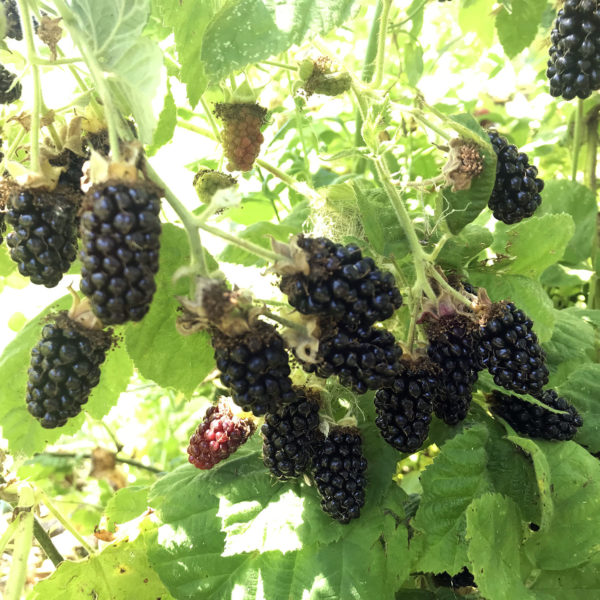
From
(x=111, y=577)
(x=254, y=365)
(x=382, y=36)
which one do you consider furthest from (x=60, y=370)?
(x=382, y=36)

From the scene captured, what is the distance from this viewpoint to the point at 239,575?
1402mm

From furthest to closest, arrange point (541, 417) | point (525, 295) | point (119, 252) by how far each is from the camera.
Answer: point (525, 295), point (541, 417), point (119, 252)

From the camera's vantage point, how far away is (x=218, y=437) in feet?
4.77

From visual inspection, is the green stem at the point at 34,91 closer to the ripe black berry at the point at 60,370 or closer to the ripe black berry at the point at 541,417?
the ripe black berry at the point at 60,370

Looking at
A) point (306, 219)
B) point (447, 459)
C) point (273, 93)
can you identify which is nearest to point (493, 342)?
point (447, 459)

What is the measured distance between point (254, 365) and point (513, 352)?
0.51 m

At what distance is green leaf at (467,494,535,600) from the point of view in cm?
126

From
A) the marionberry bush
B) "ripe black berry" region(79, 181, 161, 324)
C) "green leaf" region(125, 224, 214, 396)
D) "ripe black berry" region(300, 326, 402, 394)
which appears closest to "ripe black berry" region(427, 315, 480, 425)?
the marionberry bush

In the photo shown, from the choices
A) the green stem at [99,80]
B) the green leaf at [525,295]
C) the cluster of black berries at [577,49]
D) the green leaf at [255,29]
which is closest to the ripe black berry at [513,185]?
the green leaf at [525,295]

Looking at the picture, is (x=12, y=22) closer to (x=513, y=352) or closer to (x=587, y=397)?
(x=513, y=352)

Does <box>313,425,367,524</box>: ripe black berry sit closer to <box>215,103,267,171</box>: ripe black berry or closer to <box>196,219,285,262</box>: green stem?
<box>196,219,285,262</box>: green stem

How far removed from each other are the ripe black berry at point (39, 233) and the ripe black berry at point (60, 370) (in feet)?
0.28

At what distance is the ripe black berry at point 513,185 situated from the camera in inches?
54.7

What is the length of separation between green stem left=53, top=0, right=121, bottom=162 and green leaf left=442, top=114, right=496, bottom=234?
2.38 feet
